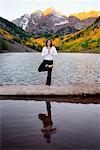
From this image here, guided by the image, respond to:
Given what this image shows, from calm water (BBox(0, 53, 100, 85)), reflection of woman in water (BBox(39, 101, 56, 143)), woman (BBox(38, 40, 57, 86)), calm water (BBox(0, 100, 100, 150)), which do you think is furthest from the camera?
calm water (BBox(0, 53, 100, 85))

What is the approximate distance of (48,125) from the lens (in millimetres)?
11906

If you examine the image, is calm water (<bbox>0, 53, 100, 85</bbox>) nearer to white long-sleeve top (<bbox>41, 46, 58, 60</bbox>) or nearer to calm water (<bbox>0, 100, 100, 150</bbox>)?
white long-sleeve top (<bbox>41, 46, 58, 60</bbox>)

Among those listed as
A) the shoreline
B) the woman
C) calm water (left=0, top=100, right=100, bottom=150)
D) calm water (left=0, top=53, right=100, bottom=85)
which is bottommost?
calm water (left=0, top=100, right=100, bottom=150)

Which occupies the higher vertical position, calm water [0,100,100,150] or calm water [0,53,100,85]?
calm water [0,53,100,85]

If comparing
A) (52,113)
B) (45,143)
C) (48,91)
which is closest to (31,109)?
(52,113)

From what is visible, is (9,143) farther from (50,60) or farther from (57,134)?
(50,60)

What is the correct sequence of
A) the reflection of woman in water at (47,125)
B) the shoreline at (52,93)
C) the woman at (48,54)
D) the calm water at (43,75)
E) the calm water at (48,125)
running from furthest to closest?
1. the calm water at (43,75)
2. the woman at (48,54)
3. the shoreline at (52,93)
4. the reflection of woman in water at (47,125)
5. the calm water at (48,125)

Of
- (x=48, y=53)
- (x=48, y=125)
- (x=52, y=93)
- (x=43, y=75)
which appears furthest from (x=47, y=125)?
(x=43, y=75)

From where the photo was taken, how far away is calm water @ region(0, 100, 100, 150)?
956cm

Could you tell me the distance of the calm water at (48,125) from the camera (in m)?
9.56

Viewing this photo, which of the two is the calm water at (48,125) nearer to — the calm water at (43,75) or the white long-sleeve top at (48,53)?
the white long-sleeve top at (48,53)

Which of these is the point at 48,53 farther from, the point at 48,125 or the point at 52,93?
the point at 48,125

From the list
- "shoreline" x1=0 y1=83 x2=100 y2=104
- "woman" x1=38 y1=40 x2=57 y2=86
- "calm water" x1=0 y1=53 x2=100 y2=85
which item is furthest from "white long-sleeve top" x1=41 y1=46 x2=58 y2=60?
"calm water" x1=0 y1=53 x2=100 y2=85

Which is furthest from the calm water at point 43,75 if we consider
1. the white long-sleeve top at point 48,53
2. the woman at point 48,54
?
the white long-sleeve top at point 48,53
